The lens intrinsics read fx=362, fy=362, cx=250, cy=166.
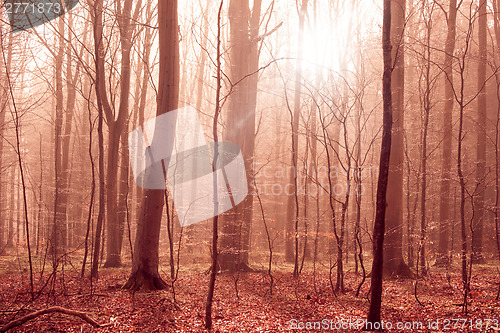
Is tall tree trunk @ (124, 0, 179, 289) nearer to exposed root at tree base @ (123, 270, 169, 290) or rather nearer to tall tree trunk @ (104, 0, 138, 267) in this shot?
exposed root at tree base @ (123, 270, 169, 290)

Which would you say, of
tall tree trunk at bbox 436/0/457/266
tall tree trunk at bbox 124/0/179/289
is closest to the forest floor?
tall tree trunk at bbox 124/0/179/289

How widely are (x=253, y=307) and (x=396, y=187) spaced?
17.4 feet

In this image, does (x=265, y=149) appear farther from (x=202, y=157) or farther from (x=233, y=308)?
(x=233, y=308)

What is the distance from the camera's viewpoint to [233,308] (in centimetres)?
671

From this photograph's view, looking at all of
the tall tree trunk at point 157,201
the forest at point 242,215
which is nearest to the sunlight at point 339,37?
the forest at point 242,215

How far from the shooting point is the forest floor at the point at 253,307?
17.4 ft

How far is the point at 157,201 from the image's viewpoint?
750 cm

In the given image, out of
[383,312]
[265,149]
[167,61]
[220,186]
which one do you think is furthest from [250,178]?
[265,149]

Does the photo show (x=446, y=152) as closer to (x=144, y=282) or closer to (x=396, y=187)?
(x=396, y=187)

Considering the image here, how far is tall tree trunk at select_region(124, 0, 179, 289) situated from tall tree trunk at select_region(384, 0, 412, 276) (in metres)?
5.69

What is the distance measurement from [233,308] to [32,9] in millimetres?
8327

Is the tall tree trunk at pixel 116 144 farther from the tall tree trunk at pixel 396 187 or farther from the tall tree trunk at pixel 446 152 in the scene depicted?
the tall tree trunk at pixel 446 152

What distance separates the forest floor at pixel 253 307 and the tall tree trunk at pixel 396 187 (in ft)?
2.07

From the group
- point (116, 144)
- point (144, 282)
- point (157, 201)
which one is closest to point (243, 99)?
point (116, 144)
